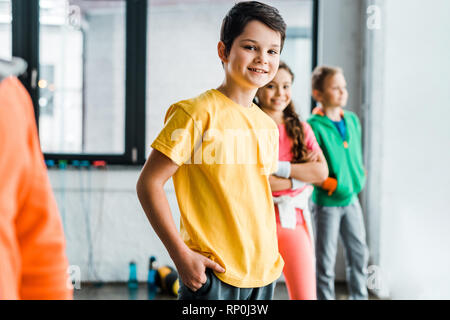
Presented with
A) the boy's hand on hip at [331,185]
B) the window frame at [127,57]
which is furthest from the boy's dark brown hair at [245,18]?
the window frame at [127,57]

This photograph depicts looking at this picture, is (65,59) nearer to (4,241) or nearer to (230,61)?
(230,61)

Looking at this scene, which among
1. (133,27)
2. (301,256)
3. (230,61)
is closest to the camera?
(230,61)

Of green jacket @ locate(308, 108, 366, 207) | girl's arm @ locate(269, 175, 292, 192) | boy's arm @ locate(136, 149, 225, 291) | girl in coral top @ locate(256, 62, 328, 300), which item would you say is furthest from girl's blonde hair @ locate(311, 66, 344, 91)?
boy's arm @ locate(136, 149, 225, 291)

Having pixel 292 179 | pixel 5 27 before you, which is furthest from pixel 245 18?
pixel 5 27

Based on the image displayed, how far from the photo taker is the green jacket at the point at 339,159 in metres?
1.64

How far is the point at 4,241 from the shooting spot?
330 millimetres

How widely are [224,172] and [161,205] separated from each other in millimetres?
103

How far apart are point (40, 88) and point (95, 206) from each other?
0.74 metres

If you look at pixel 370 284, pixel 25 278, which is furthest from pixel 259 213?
pixel 370 284

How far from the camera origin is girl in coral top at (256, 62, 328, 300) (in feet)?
2.71

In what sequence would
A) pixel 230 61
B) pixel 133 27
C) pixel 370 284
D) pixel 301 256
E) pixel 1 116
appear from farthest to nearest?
pixel 133 27, pixel 370 284, pixel 301 256, pixel 230 61, pixel 1 116

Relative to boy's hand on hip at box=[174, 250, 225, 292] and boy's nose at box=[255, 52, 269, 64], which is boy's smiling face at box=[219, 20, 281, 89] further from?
boy's hand on hip at box=[174, 250, 225, 292]

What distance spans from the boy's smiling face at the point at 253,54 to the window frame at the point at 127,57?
1.74m

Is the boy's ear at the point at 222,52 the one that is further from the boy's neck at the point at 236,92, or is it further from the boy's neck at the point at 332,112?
the boy's neck at the point at 332,112
